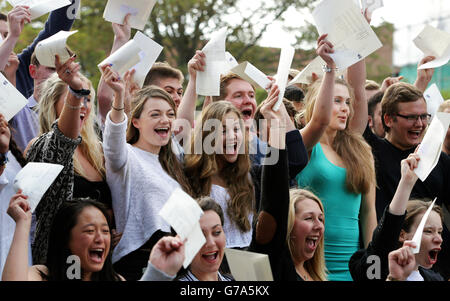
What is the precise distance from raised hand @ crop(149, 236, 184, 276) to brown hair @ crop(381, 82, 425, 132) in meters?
2.58

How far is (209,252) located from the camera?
3.56 m

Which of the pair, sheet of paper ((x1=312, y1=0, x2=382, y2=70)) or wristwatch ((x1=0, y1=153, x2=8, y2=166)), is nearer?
wristwatch ((x1=0, y1=153, x2=8, y2=166))

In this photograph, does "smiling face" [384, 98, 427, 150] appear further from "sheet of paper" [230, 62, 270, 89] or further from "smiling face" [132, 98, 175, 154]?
"smiling face" [132, 98, 175, 154]

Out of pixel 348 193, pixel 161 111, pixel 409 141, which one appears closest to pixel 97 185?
pixel 161 111

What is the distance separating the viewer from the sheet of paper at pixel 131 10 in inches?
187

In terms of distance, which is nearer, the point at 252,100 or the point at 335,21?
the point at 335,21

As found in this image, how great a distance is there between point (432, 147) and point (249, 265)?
1288 mm

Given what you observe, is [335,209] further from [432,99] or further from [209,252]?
[432,99]

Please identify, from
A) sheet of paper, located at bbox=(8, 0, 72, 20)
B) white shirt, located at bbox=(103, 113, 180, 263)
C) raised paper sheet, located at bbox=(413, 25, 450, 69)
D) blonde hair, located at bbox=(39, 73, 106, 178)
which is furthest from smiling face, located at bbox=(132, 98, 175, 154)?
raised paper sheet, located at bbox=(413, 25, 450, 69)

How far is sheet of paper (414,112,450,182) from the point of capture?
3955mm

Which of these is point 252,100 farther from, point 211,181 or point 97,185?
point 97,185

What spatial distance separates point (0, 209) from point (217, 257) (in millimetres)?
1080

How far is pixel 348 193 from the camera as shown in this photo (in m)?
4.61

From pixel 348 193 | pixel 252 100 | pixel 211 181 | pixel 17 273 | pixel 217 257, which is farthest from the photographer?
pixel 252 100
